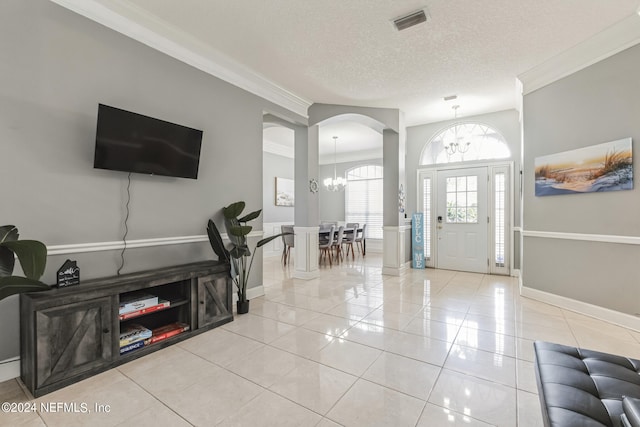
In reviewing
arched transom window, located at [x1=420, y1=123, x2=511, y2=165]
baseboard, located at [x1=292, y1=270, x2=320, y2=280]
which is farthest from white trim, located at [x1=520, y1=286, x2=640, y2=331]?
baseboard, located at [x1=292, y1=270, x2=320, y2=280]

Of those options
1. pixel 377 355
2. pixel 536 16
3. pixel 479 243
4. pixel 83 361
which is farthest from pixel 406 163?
pixel 83 361

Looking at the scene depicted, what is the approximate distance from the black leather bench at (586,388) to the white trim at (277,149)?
7.06 meters

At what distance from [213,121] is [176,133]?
624 mm

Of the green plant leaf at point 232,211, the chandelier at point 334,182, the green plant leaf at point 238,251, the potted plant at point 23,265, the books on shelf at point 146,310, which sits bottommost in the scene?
the books on shelf at point 146,310

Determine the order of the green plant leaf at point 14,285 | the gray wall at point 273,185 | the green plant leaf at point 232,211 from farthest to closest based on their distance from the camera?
the gray wall at point 273,185 → the green plant leaf at point 232,211 → the green plant leaf at point 14,285

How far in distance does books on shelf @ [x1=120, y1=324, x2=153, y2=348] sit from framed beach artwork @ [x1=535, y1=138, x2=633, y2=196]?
4806 millimetres

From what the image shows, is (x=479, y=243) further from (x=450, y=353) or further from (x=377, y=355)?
(x=377, y=355)

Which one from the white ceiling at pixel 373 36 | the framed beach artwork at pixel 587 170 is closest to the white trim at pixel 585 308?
the framed beach artwork at pixel 587 170

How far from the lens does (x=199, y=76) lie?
3189 millimetres

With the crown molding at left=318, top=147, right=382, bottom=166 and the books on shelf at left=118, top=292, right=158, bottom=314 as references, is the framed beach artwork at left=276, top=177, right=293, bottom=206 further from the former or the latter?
the books on shelf at left=118, top=292, right=158, bottom=314

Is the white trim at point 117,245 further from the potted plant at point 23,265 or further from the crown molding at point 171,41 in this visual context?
the crown molding at point 171,41

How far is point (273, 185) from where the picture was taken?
8.07 meters

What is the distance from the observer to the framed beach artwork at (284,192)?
26.8ft

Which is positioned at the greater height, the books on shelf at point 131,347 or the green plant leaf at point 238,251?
the green plant leaf at point 238,251
